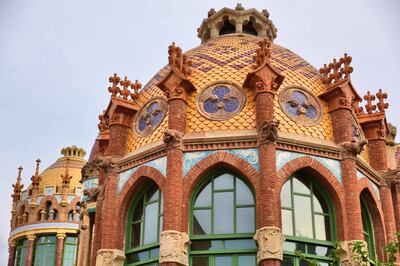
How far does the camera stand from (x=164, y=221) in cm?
1970

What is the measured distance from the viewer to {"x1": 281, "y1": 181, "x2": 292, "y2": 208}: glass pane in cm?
2027

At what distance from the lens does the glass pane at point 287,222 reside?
65.4ft

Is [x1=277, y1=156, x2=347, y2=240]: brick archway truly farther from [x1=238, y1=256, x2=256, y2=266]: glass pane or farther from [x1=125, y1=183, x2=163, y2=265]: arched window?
[x1=125, y1=183, x2=163, y2=265]: arched window

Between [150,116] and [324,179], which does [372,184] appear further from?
[150,116]

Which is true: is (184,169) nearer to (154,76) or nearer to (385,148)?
(154,76)

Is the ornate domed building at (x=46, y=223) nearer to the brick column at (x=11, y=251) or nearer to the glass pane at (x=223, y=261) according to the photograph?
the brick column at (x=11, y=251)

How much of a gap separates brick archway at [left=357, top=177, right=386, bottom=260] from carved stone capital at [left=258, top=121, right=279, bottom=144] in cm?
A: 347

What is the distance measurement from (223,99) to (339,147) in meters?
3.89

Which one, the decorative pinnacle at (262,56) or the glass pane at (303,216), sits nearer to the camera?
the glass pane at (303,216)

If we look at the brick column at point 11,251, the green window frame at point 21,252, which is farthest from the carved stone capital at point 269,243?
the brick column at point 11,251

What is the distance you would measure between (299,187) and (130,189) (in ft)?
17.1

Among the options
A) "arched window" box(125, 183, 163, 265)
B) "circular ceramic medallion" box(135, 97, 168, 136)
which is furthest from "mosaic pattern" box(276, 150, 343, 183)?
"circular ceramic medallion" box(135, 97, 168, 136)

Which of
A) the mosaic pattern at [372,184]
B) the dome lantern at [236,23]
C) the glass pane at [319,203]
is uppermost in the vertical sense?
the dome lantern at [236,23]

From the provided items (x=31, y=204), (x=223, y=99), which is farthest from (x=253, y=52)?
(x=31, y=204)
